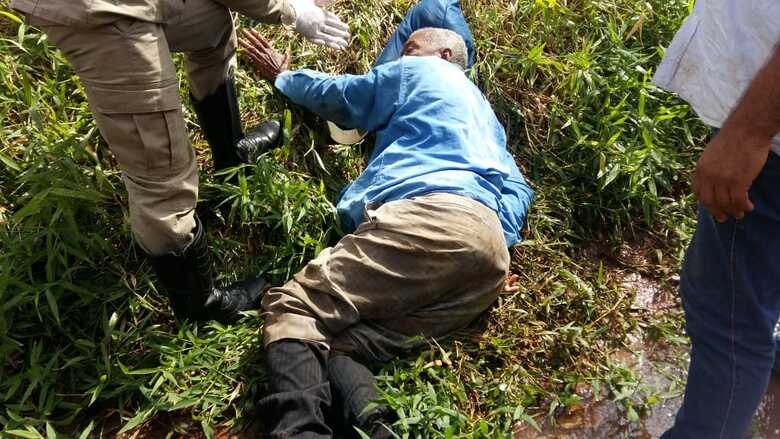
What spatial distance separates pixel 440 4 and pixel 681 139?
150 centimetres

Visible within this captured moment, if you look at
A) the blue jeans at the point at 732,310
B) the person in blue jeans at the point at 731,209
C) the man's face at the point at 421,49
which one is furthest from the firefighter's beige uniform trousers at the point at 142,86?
the blue jeans at the point at 732,310

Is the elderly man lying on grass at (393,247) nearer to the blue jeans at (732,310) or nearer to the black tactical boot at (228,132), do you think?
the black tactical boot at (228,132)

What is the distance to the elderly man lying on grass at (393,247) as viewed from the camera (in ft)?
7.37

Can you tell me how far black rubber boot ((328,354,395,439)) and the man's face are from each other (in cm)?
164

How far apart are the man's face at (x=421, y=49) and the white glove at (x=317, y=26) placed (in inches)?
13.0

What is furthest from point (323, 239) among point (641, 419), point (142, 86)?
point (641, 419)

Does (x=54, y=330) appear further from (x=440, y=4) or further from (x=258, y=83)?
(x=440, y=4)

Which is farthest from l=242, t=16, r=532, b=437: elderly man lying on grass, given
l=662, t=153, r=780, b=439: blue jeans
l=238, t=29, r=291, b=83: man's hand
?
l=662, t=153, r=780, b=439: blue jeans

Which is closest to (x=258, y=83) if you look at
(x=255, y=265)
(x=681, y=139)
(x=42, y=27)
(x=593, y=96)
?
(x=255, y=265)

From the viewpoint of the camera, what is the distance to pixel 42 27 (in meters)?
1.82

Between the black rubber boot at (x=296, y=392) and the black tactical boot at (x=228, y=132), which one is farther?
the black tactical boot at (x=228, y=132)

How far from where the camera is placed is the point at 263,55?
3.22 meters

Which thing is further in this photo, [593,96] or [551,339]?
[593,96]

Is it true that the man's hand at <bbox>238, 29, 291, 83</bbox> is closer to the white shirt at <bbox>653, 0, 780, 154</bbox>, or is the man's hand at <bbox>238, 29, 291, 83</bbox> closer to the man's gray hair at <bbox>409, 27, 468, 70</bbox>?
the man's gray hair at <bbox>409, 27, 468, 70</bbox>
